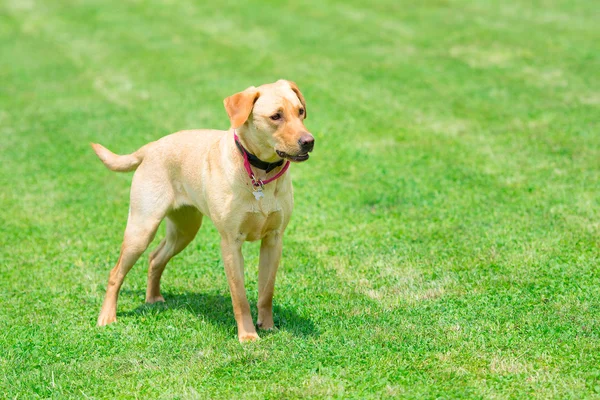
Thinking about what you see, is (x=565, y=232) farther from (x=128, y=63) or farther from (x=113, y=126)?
(x=128, y=63)

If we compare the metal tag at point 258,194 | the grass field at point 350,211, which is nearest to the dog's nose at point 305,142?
the metal tag at point 258,194

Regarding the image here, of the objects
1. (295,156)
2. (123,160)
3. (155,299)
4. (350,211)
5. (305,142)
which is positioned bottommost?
(155,299)

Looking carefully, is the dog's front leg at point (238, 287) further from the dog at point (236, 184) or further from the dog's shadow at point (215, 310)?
the dog's shadow at point (215, 310)

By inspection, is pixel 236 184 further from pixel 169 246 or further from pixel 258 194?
pixel 169 246

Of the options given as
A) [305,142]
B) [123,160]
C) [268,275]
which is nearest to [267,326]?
[268,275]

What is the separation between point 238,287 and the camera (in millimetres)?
6023

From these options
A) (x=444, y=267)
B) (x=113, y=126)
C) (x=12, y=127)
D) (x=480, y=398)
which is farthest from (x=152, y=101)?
(x=480, y=398)

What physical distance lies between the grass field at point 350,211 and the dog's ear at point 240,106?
5.48 feet

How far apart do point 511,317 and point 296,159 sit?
6.99ft

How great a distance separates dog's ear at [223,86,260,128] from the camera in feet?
18.3

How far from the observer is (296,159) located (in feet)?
17.9

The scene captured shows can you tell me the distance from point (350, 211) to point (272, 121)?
360 cm

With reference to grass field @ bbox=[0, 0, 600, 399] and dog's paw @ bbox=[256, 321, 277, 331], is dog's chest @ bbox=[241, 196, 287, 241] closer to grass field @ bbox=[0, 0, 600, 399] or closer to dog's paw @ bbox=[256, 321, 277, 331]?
dog's paw @ bbox=[256, 321, 277, 331]

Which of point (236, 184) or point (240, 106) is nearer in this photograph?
point (240, 106)
